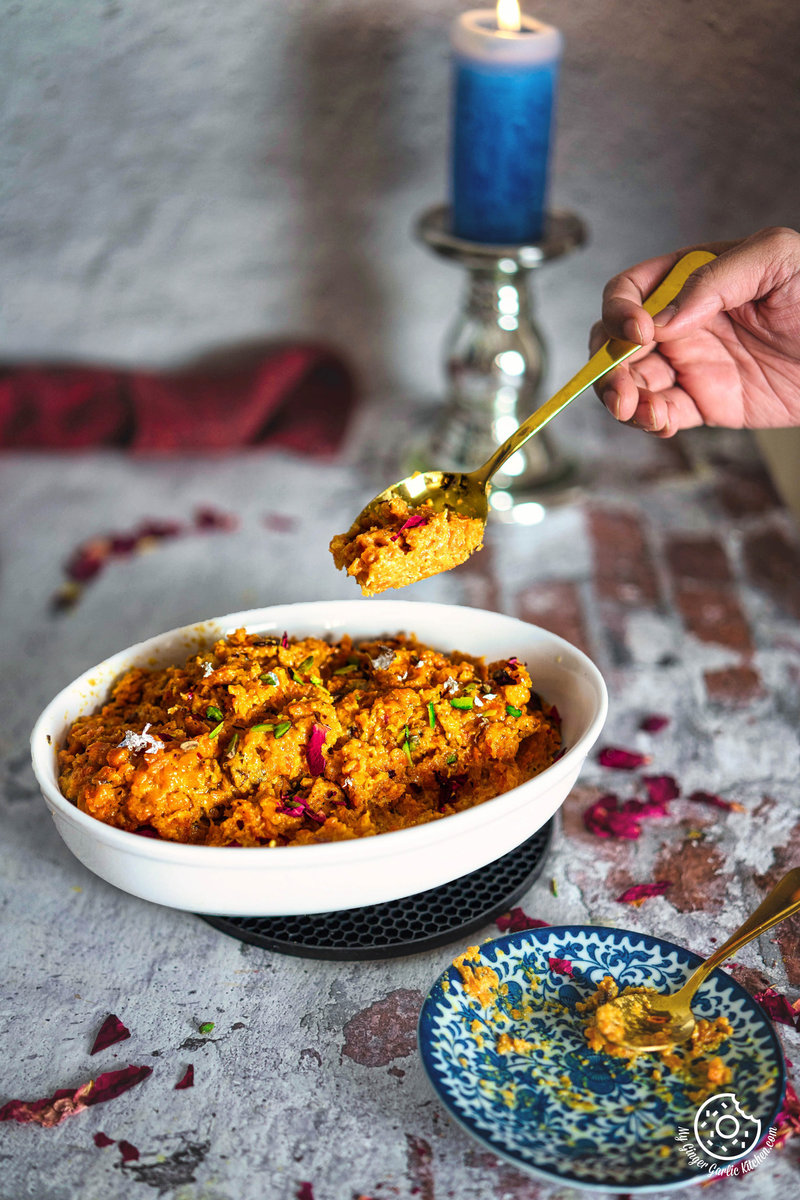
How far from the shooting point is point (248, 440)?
7.98 feet

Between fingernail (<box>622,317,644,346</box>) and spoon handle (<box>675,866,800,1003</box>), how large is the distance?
0.62 metres

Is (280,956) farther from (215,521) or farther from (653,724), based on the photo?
(215,521)

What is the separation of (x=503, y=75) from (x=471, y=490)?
94 cm

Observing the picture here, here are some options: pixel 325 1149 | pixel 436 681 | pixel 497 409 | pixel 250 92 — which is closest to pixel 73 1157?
pixel 325 1149

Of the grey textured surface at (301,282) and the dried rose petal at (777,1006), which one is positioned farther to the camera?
the grey textured surface at (301,282)

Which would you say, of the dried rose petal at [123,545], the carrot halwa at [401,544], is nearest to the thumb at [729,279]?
the carrot halwa at [401,544]

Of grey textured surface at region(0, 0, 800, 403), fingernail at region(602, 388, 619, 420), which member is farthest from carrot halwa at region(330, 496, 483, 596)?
grey textured surface at region(0, 0, 800, 403)

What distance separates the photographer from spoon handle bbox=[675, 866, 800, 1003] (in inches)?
40.3

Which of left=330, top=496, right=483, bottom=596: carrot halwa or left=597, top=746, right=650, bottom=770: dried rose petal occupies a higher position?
left=330, top=496, right=483, bottom=596: carrot halwa

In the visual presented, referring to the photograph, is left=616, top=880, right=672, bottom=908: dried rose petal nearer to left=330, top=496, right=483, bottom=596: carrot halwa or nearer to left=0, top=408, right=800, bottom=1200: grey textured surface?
left=0, top=408, right=800, bottom=1200: grey textured surface

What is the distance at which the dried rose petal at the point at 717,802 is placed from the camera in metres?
1.42

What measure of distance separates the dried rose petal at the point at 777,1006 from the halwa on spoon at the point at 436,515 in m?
0.58

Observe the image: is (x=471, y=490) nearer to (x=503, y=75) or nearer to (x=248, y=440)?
(x=503, y=75)

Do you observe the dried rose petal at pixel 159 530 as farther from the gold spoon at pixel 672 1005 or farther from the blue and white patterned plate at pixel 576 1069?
the gold spoon at pixel 672 1005
